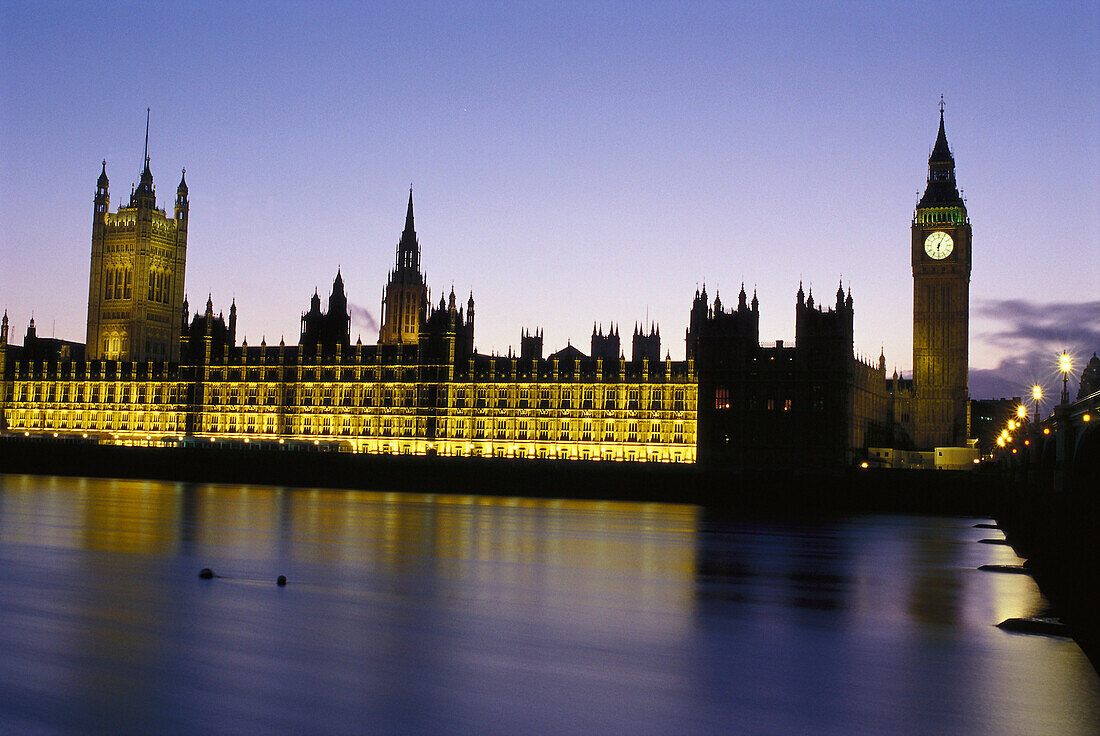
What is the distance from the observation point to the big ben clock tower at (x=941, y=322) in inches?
4769

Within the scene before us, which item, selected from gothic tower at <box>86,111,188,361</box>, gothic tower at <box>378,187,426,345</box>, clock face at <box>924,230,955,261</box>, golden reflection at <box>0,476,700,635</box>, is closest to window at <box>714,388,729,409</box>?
golden reflection at <box>0,476,700,635</box>

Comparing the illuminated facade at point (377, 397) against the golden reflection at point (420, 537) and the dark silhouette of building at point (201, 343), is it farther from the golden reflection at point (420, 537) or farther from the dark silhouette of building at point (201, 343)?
the golden reflection at point (420, 537)

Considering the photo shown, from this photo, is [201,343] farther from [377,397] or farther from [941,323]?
[941,323]

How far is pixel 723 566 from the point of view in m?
38.5

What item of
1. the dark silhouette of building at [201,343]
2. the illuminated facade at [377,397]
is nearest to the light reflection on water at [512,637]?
the illuminated facade at [377,397]

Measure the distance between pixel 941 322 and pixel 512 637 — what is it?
106m

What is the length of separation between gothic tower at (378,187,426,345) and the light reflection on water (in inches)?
4160

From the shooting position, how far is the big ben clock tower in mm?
121125

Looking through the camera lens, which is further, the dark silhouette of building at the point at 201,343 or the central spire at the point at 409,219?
the central spire at the point at 409,219

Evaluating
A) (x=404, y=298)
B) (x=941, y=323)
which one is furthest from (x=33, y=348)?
(x=941, y=323)

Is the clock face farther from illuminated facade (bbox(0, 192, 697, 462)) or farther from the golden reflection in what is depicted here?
the golden reflection

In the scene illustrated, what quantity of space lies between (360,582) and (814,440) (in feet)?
192

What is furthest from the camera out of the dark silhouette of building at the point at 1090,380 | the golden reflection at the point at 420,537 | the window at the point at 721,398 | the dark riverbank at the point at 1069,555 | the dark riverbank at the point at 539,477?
the window at the point at 721,398

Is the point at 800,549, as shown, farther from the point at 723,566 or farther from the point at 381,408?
the point at 381,408
